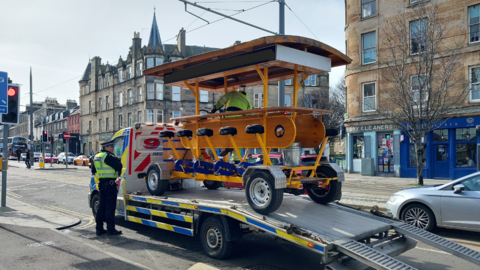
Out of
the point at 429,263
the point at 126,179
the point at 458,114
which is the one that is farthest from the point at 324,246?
the point at 458,114

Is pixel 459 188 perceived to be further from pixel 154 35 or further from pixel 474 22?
pixel 154 35

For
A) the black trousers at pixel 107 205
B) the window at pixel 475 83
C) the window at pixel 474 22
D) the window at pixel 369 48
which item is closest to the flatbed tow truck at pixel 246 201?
the black trousers at pixel 107 205

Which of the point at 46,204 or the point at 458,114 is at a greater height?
the point at 458,114

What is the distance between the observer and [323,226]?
17.8 feet

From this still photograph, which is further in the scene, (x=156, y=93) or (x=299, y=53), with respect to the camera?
(x=156, y=93)

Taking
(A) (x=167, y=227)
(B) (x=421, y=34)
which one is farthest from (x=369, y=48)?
(A) (x=167, y=227)

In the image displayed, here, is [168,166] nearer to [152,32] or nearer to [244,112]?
[244,112]

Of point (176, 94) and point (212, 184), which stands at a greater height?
point (176, 94)

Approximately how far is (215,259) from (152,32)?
46306 mm

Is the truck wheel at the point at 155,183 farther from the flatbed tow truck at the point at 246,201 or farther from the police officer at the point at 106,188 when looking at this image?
the police officer at the point at 106,188

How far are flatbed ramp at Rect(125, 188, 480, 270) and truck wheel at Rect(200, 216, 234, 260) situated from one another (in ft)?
0.70

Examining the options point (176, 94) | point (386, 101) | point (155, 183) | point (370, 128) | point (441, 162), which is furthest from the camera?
point (176, 94)

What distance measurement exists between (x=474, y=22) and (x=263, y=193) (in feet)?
67.3

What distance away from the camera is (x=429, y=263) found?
6.08 meters
